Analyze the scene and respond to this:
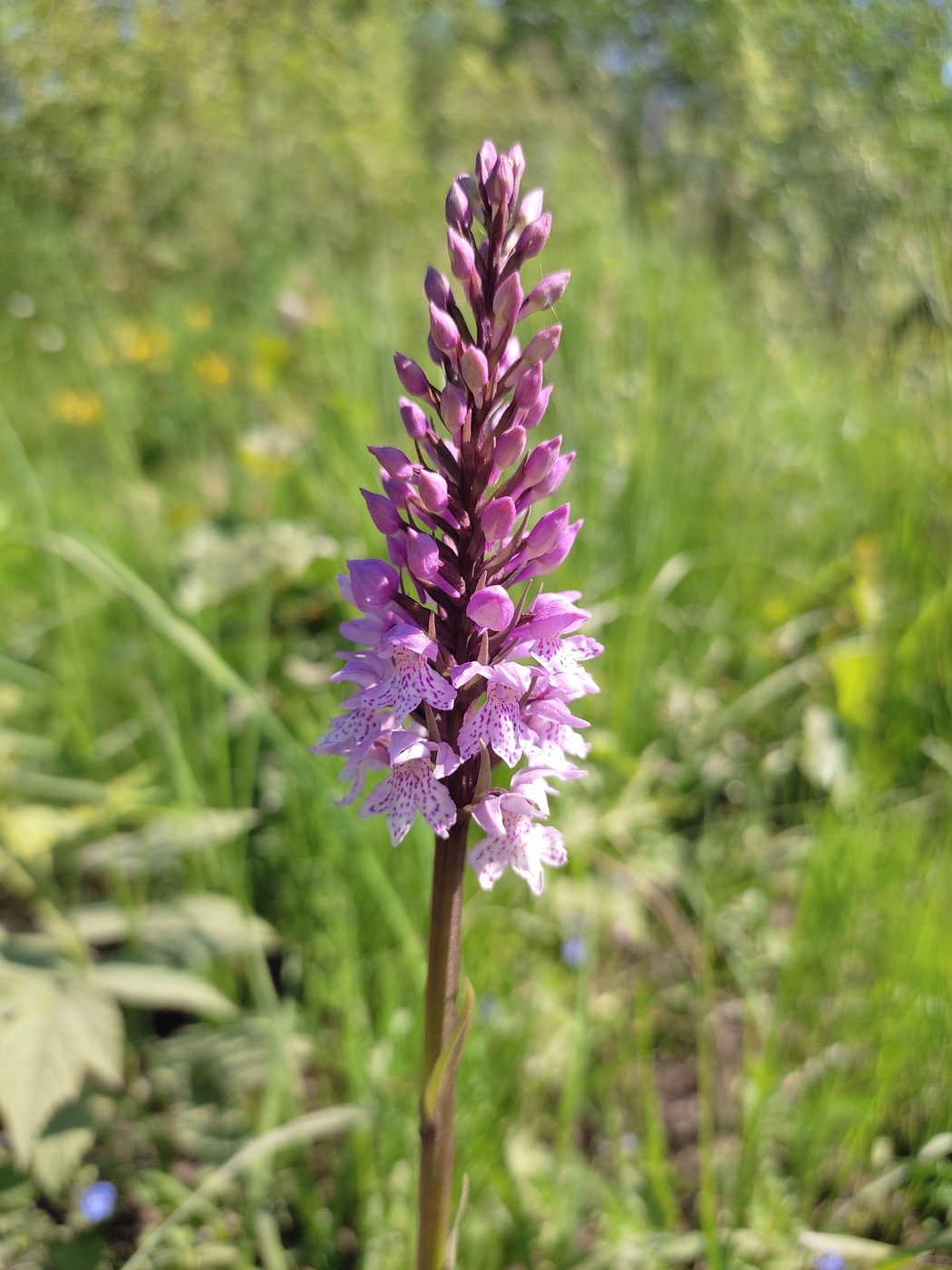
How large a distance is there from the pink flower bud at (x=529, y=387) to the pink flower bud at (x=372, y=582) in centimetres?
23

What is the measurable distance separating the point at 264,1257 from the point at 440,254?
3.88 m

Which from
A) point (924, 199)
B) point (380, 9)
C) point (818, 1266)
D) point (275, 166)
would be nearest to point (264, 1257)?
point (818, 1266)

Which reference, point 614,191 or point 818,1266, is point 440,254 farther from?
point 818,1266

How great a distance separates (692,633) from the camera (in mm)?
3025

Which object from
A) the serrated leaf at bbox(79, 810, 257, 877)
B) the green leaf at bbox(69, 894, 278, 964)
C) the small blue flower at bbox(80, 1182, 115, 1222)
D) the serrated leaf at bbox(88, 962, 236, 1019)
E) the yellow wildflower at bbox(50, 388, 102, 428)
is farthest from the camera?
the yellow wildflower at bbox(50, 388, 102, 428)

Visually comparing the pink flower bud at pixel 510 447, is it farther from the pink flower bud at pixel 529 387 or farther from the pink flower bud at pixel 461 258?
the pink flower bud at pixel 461 258

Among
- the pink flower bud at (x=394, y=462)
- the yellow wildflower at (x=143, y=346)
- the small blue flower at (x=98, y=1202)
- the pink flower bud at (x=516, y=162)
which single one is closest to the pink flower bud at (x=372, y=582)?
the pink flower bud at (x=394, y=462)

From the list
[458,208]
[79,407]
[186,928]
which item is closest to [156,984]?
[186,928]

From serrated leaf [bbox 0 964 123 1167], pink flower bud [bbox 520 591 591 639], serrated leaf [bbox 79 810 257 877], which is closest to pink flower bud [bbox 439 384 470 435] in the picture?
pink flower bud [bbox 520 591 591 639]

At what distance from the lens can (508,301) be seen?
0.87 meters

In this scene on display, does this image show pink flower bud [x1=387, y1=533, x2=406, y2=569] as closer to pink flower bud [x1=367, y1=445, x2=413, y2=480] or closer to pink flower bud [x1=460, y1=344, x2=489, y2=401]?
pink flower bud [x1=367, y1=445, x2=413, y2=480]

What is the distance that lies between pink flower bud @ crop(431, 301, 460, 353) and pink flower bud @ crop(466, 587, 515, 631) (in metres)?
0.26

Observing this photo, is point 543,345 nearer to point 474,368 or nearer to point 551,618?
point 474,368

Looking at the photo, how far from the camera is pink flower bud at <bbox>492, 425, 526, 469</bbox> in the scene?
2.87ft
